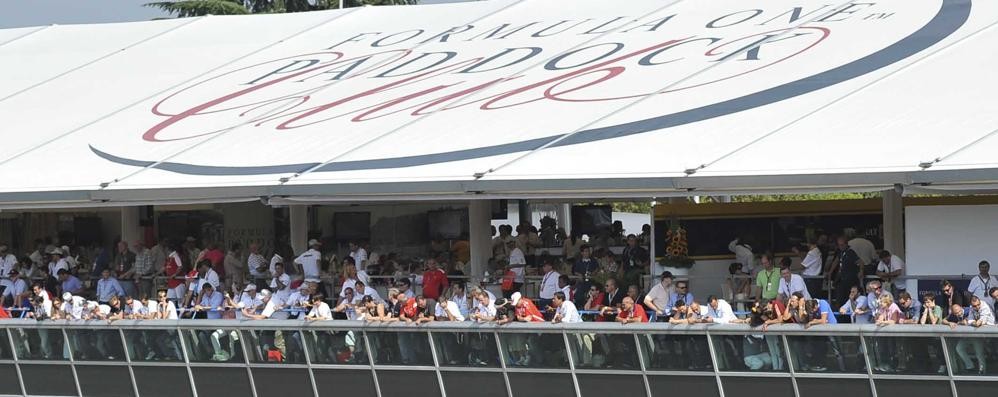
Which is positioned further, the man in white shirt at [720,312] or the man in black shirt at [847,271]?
Answer: the man in black shirt at [847,271]

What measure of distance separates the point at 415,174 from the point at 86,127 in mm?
8699

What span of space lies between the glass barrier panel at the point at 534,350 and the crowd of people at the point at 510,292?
0.05 m

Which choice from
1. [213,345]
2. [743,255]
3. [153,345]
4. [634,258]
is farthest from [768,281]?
[153,345]

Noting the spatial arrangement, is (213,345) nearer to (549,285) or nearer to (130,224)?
(549,285)

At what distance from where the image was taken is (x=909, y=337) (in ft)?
58.5

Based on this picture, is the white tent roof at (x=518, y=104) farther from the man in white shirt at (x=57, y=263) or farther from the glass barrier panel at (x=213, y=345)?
the glass barrier panel at (x=213, y=345)

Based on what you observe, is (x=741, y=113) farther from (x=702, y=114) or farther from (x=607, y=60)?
(x=607, y=60)

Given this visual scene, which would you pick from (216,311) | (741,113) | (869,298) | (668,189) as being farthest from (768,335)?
(216,311)

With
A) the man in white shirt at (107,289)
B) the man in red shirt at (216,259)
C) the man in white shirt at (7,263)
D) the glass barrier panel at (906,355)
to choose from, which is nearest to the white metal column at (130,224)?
the man in white shirt at (7,263)

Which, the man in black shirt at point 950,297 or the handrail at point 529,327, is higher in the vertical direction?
the man in black shirt at point 950,297

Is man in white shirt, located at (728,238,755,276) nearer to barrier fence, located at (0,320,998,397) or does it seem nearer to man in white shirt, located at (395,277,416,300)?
barrier fence, located at (0,320,998,397)

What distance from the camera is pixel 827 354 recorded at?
1842 centimetres

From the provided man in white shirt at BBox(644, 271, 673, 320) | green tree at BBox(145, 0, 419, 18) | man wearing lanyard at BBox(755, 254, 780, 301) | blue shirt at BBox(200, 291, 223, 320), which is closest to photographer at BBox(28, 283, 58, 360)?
blue shirt at BBox(200, 291, 223, 320)

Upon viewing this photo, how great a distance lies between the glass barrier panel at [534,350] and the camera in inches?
785
